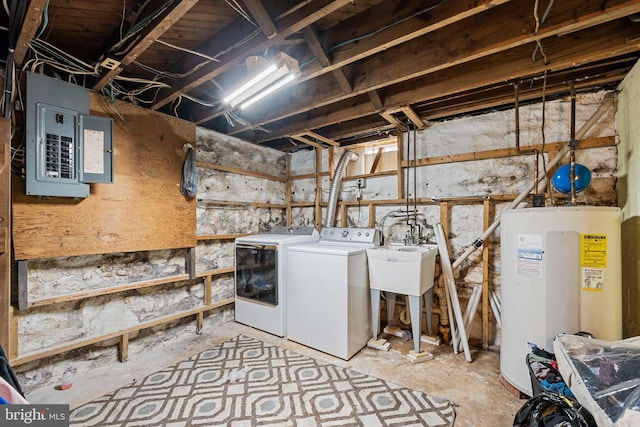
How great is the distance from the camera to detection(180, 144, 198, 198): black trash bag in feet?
8.92

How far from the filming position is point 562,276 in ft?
5.66

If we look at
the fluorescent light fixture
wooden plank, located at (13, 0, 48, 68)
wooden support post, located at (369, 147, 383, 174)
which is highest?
wooden plank, located at (13, 0, 48, 68)

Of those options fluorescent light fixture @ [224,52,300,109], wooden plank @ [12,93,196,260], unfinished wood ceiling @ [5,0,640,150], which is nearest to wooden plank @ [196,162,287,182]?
wooden plank @ [12,93,196,260]

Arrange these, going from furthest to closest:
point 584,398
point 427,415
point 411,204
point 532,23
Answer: point 411,204
point 427,415
point 532,23
point 584,398

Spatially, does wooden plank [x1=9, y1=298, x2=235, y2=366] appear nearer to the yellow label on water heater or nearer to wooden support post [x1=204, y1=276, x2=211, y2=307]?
wooden support post [x1=204, y1=276, x2=211, y2=307]

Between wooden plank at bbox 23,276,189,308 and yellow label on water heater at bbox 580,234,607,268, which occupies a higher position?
yellow label on water heater at bbox 580,234,607,268

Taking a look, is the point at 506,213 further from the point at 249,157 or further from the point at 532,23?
the point at 249,157

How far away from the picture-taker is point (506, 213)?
6.60ft

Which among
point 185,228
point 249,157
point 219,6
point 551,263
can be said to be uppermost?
point 219,6

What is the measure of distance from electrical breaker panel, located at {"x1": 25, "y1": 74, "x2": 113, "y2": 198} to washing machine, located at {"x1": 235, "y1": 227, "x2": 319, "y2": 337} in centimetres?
153

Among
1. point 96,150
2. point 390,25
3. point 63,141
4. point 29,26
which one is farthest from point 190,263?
point 390,25

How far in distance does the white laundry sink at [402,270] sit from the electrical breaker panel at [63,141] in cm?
237

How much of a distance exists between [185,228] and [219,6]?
6.49 feet

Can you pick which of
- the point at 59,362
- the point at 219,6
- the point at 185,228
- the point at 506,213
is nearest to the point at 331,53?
the point at 219,6
